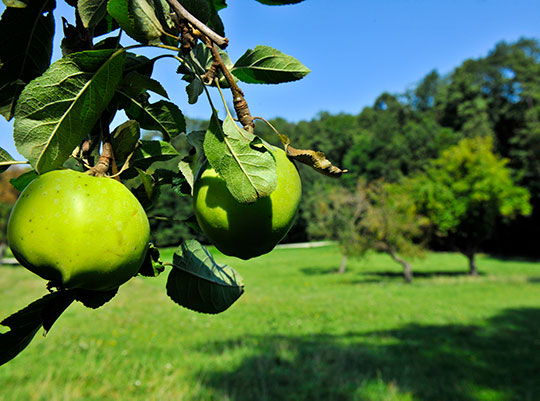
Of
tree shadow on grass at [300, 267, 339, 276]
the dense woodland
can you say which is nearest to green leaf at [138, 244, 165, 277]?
tree shadow on grass at [300, 267, 339, 276]

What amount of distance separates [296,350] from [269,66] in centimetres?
646

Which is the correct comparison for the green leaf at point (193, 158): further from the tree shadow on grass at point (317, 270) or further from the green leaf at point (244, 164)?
the tree shadow on grass at point (317, 270)

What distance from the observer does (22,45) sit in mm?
547

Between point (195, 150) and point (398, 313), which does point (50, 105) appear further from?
point (398, 313)

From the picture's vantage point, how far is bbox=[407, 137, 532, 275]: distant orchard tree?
596 inches

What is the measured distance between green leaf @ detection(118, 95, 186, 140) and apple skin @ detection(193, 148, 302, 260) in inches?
4.2

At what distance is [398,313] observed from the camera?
944 centimetres

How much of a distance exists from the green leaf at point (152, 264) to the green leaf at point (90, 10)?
284mm

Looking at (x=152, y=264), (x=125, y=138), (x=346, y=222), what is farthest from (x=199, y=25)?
(x=346, y=222)

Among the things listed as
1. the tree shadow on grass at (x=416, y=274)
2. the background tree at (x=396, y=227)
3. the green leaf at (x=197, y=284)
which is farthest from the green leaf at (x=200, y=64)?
the tree shadow on grass at (x=416, y=274)

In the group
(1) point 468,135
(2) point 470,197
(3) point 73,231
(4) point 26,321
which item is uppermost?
(1) point 468,135

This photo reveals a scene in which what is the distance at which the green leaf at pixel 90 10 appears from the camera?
1.58 feet

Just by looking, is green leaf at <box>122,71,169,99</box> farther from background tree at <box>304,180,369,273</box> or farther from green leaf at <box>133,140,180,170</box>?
background tree at <box>304,180,369,273</box>

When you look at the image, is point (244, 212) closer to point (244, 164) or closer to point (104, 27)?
point (244, 164)
